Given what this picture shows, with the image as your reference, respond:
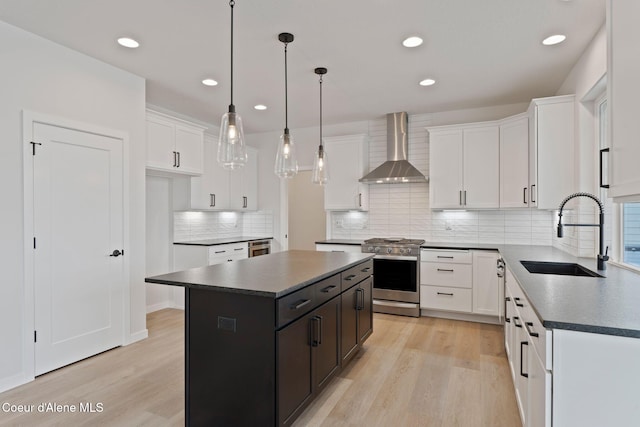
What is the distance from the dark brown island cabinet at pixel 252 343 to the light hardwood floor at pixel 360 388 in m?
0.35

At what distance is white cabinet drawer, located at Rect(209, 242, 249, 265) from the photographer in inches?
190

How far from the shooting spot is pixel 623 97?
133 cm

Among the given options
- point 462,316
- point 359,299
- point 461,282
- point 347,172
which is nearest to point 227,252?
point 347,172

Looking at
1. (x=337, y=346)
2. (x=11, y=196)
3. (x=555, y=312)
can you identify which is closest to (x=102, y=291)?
(x=11, y=196)

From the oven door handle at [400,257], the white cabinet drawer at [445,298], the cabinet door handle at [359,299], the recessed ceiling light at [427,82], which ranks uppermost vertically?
the recessed ceiling light at [427,82]

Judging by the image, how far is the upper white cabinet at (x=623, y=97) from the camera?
122 centimetres

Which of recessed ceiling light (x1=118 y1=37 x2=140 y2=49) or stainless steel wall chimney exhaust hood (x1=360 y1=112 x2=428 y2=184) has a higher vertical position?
recessed ceiling light (x1=118 y1=37 x2=140 y2=49)

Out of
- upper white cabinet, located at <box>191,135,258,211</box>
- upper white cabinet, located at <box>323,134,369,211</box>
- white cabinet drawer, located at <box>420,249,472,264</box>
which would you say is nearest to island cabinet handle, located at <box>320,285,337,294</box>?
white cabinet drawer, located at <box>420,249,472,264</box>

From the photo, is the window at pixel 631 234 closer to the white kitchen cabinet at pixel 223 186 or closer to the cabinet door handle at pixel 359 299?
the cabinet door handle at pixel 359 299

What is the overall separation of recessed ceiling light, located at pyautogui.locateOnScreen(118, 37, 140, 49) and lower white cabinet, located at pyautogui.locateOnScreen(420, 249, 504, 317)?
3.77m

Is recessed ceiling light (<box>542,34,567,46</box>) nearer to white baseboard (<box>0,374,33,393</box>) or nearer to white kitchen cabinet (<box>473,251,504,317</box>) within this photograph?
white kitchen cabinet (<box>473,251,504,317</box>)

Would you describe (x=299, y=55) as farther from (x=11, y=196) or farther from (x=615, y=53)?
(x=11, y=196)

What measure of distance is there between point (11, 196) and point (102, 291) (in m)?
1.13

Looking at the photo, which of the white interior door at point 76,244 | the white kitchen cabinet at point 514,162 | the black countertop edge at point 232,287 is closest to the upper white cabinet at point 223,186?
the white interior door at point 76,244
